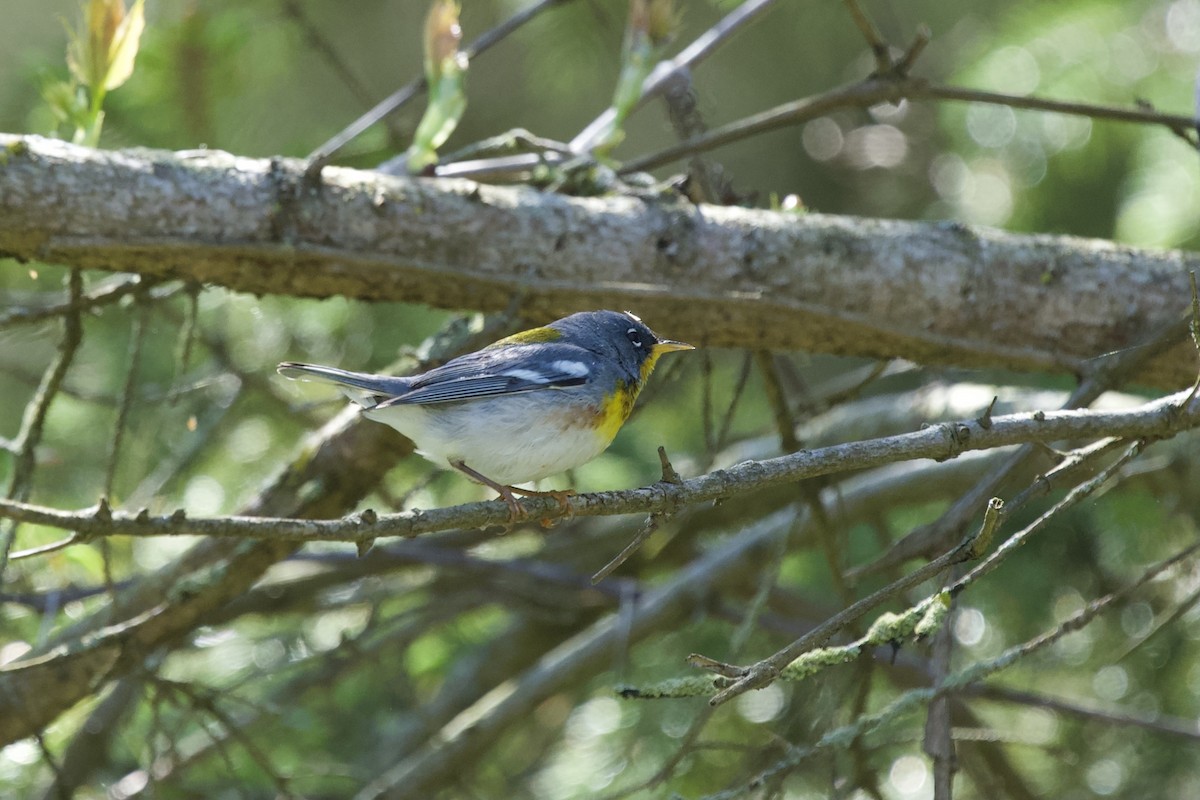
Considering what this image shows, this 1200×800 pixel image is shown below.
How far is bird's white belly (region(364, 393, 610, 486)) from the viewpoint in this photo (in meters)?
3.06

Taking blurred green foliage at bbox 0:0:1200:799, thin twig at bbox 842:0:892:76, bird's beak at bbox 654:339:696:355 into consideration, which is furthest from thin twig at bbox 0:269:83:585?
thin twig at bbox 842:0:892:76

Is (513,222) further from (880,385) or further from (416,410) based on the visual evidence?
(880,385)

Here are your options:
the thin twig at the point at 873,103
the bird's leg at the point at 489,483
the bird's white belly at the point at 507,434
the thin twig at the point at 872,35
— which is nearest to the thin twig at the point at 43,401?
the bird's white belly at the point at 507,434

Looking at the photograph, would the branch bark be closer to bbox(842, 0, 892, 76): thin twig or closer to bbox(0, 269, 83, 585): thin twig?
bbox(0, 269, 83, 585): thin twig

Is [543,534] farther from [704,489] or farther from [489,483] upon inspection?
[704,489]

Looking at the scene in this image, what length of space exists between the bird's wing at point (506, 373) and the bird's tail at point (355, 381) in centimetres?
4

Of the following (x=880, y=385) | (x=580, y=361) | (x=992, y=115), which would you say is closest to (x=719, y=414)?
(x=880, y=385)

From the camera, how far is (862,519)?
472 cm

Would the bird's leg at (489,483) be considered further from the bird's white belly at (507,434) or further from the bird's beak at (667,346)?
the bird's beak at (667,346)

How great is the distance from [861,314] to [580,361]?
96 cm

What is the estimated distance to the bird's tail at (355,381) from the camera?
2.92 metres

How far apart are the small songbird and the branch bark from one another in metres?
0.25

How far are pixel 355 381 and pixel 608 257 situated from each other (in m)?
0.94

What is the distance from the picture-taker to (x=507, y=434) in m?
3.09
